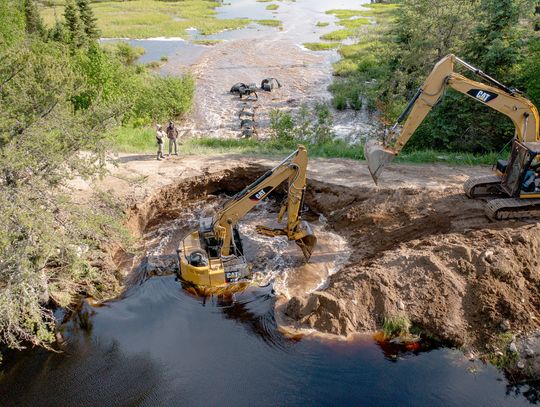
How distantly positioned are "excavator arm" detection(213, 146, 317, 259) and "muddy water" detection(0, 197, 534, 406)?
5.88ft

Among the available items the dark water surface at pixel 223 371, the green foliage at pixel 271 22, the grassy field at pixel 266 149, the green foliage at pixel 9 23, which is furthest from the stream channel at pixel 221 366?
the green foliage at pixel 271 22

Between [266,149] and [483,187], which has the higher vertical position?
[483,187]

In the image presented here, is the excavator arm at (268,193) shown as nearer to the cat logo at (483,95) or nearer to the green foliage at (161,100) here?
the cat logo at (483,95)

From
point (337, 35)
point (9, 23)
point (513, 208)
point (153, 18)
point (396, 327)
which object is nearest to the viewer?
point (396, 327)

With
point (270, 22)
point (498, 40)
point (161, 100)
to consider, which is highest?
point (498, 40)

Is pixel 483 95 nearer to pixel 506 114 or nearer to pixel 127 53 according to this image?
pixel 506 114

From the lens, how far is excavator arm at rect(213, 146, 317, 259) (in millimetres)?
12227

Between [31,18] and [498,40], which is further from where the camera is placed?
[31,18]

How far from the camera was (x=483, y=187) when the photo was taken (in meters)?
14.8

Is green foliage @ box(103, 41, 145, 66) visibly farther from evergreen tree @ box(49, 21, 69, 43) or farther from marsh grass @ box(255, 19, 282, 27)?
marsh grass @ box(255, 19, 282, 27)

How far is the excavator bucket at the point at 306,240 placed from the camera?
13.2 metres

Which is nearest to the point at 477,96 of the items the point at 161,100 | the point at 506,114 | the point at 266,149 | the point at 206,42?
the point at 506,114

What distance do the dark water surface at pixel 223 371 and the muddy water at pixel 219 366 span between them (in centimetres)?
2

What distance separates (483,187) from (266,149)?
909 centimetres
